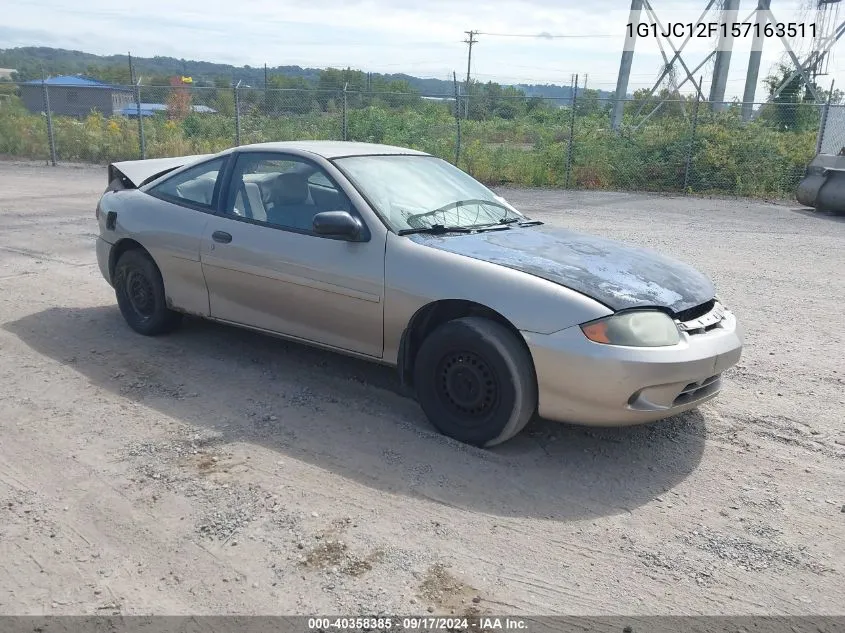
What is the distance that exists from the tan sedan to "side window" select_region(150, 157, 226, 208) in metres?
0.01

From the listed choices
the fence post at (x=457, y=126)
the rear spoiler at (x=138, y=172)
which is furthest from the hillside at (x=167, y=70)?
the rear spoiler at (x=138, y=172)

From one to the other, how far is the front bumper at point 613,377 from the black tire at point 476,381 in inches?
4.1

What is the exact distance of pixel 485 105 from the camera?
2755 cm

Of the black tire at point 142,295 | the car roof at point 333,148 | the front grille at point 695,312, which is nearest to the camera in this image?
the front grille at point 695,312

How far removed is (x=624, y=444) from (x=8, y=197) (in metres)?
13.6

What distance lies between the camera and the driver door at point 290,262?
455 cm

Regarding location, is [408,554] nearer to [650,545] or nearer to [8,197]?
[650,545]

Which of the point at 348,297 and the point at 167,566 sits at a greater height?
the point at 348,297

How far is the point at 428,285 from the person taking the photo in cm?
425

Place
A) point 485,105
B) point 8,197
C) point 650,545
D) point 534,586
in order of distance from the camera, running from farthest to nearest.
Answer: point 485,105 → point 8,197 → point 650,545 → point 534,586

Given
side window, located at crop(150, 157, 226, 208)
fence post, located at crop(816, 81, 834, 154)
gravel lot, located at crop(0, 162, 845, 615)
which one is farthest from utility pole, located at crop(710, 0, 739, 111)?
side window, located at crop(150, 157, 226, 208)

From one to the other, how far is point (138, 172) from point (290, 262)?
2.39 meters

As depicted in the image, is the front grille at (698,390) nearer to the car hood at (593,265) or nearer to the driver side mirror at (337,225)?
the car hood at (593,265)

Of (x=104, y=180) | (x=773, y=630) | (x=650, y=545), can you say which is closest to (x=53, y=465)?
(x=650, y=545)
